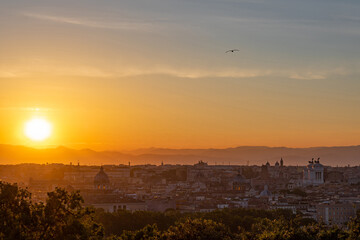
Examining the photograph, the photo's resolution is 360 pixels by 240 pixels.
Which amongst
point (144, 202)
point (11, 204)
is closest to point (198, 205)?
point (144, 202)

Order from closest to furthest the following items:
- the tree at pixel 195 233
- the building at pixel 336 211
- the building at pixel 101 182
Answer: the tree at pixel 195 233 < the building at pixel 336 211 < the building at pixel 101 182

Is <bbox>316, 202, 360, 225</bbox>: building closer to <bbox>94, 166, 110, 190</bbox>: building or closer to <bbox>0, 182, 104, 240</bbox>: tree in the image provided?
<bbox>94, 166, 110, 190</bbox>: building

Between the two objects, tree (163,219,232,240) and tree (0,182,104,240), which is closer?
tree (0,182,104,240)

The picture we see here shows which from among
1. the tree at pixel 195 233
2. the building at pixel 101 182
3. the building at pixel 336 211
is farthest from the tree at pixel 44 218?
the building at pixel 101 182

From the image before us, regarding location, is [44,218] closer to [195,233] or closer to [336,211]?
[195,233]

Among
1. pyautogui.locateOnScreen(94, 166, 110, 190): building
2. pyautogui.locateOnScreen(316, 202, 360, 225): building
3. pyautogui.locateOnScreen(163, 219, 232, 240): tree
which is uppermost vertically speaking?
pyautogui.locateOnScreen(94, 166, 110, 190): building

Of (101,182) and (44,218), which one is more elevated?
(101,182)

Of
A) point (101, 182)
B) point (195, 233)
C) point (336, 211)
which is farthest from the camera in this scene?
point (101, 182)

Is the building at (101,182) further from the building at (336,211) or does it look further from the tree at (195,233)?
the tree at (195,233)

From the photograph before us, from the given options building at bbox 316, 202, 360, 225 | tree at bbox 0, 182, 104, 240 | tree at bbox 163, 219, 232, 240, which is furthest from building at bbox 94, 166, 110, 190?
tree at bbox 0, 182, 104, 240

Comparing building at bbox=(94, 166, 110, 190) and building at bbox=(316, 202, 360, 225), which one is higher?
building at bbox=(94, 166, 110, 190)

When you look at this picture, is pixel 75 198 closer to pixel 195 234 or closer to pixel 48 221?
pixel 48 221

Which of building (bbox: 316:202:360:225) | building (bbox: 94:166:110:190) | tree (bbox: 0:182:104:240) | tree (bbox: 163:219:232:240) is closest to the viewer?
tree (bbox: 0:182:104:240)

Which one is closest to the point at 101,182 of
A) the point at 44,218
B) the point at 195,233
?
the point at 195,233
